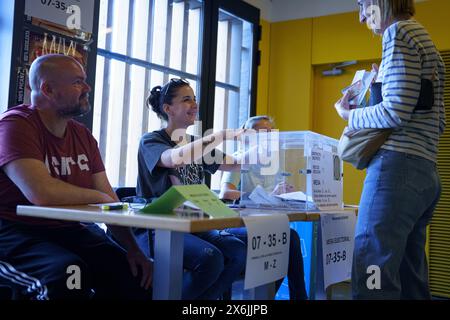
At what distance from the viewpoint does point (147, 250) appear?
6.82 feet

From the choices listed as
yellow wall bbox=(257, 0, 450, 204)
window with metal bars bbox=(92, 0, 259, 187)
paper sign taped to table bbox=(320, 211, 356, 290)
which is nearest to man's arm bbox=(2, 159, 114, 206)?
paper sign taped to table bbox=(320, 211, 356, 290)

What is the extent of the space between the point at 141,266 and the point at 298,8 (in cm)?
368

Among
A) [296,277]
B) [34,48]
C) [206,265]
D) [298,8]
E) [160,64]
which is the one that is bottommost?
[296,277]

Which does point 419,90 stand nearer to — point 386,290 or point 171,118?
point 386,290

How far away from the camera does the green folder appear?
1343mm

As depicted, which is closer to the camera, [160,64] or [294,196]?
[294,196]

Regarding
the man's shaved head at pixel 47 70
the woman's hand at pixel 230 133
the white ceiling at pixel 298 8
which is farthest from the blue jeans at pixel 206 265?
the white ceiling at pixel 298 8

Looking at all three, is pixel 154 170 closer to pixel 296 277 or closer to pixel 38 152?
pixel 38 152

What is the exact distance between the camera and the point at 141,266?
189cm

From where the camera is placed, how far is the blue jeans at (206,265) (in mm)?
A: 2004

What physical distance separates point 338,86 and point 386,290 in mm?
3353

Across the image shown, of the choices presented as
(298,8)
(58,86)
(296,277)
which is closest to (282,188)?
(296,277)

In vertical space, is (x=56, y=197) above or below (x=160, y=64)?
below

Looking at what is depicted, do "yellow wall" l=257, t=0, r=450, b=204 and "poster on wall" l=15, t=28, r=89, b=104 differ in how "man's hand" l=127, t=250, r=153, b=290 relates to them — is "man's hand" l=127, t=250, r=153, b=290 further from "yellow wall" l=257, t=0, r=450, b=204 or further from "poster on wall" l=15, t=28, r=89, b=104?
"yellow wall" l=257, t=0, r=450, b=204
